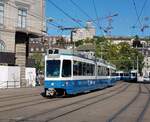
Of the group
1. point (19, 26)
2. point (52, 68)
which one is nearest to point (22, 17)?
point (19, 26)

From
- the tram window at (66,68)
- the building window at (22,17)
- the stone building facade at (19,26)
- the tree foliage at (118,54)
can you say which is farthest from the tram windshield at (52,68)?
the tree foliage at (118,54)

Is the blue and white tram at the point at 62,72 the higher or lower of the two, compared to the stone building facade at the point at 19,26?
lower

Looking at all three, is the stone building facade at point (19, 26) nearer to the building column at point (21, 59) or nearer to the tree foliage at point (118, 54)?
the building column at point (21, 59)

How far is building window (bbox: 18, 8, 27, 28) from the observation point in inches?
2032

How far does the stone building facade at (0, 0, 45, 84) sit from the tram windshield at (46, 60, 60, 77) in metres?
19.7

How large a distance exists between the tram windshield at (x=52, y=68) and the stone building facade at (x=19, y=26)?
64.5ft

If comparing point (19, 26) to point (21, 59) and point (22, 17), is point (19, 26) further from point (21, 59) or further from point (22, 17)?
point (21, 59)

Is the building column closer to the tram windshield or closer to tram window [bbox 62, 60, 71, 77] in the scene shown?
the tram windshield

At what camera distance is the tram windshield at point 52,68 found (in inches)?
1147

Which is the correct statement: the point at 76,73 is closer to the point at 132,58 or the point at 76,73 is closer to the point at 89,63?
the point at 89,63

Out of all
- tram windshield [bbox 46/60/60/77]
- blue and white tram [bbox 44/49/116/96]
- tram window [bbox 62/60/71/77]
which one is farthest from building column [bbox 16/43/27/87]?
tram window [bbox 62/60/71/77]

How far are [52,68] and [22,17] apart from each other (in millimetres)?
23880

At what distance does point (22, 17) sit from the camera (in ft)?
171

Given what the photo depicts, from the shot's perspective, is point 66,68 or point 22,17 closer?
point 66,68
